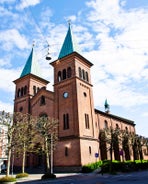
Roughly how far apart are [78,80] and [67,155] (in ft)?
38.9

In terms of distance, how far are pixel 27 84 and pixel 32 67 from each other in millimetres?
3988

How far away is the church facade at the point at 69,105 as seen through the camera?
29617 millimetres

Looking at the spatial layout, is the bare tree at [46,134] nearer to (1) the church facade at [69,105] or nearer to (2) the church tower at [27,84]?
(1) the church facade at [69,105]

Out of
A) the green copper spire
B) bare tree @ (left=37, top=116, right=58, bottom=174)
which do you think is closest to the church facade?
the green copper spire

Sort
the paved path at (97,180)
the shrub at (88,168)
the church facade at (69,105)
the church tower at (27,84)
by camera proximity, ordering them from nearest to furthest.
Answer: the paved path at (97,180)
the shrub at (88,168)
the church facade at (69,105)
the church tower at (27,84)

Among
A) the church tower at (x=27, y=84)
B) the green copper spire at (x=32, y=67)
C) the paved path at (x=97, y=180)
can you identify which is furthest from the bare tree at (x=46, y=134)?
the green copper spire at (x=32, y=67)

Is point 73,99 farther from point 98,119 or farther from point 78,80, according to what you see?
point 98,119

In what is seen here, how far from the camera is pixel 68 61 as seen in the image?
34594 mm

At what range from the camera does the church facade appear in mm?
29617

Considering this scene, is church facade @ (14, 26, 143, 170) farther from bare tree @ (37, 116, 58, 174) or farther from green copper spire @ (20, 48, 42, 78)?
bare tree @ (37, 116, 58, 174)

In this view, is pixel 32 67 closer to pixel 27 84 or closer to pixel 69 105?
pixel 27 84

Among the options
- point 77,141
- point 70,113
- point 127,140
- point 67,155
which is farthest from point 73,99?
point 127,140

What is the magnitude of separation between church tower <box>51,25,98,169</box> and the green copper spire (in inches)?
281

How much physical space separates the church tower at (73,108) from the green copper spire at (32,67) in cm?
712
